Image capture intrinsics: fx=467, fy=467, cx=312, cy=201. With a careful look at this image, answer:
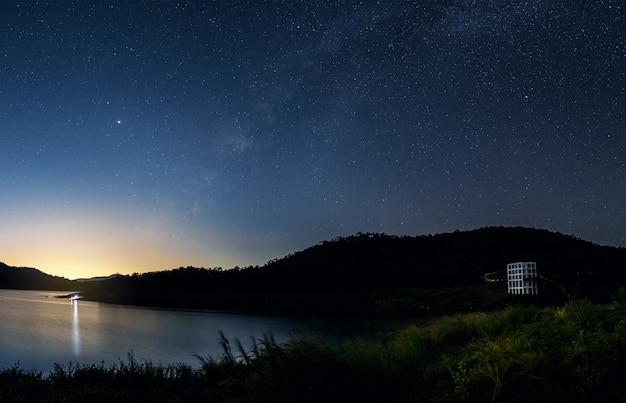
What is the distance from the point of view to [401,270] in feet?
150

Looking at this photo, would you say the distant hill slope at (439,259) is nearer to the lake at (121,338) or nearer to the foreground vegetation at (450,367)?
the lake at (121,338)

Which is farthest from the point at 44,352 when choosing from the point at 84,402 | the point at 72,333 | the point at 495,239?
the point at 495,239

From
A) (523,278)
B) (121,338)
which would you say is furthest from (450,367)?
(121,338)

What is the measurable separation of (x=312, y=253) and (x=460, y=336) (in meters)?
47.6

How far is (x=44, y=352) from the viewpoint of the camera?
32.2m

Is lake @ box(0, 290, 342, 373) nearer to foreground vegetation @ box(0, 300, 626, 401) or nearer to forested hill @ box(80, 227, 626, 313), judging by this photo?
forested hill @ box(80, 227, 626, 313)

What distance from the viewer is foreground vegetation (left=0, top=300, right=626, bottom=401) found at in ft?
18.4

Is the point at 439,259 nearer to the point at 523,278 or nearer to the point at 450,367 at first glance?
the point at 523,278

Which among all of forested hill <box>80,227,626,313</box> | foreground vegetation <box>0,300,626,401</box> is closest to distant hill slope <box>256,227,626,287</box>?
forested hill <box>80,227,626,313</box>

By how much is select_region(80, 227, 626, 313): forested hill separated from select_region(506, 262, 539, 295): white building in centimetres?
285

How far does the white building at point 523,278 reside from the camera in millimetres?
25875

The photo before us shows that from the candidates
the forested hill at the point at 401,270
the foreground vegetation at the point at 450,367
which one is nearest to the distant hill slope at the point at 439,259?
the forested hill at the point at 401,270

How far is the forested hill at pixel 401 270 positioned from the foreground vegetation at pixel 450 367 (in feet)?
66.5

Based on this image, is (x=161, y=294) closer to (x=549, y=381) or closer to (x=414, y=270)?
(x=414, y=270)
